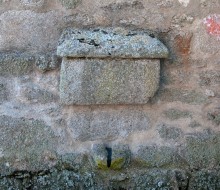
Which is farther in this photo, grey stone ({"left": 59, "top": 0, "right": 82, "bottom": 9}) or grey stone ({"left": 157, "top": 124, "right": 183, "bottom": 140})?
grey stone ({"left": 157, "top": 124, "right": 183, "bottom": 140})

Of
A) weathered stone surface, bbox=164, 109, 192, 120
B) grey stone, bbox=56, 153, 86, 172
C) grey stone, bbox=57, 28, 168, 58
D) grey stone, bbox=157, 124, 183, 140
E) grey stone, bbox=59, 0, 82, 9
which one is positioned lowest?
grey stone, bbox=56, 153, 86, 172

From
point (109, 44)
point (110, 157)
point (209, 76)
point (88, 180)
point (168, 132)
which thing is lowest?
point (88, 180)

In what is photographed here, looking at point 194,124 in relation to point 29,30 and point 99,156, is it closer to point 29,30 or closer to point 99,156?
point 99,156

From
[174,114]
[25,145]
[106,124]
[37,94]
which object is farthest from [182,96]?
[25,145]

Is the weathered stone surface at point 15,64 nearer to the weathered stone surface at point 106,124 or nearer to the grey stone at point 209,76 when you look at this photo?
the weathered stone surface at point 106,124

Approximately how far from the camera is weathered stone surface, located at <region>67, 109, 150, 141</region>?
2.14m

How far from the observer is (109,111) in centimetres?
216

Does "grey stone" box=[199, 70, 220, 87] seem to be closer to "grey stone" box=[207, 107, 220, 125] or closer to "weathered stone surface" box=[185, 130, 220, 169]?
"grey stone" box=[207, 107, 220, 125]

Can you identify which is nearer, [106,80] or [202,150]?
[106,80]

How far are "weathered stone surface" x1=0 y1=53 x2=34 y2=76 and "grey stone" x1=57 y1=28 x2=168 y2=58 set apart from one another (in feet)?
0.65

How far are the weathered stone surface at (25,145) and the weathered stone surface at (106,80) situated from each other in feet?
0.75

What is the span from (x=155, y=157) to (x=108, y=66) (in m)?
0.57

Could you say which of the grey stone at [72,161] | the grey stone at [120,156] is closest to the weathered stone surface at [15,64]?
the grey stone at [72,161]

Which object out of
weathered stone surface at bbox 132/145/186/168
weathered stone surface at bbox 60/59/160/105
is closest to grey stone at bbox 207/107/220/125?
weathered stone surface at bbox 132/145/186/168
